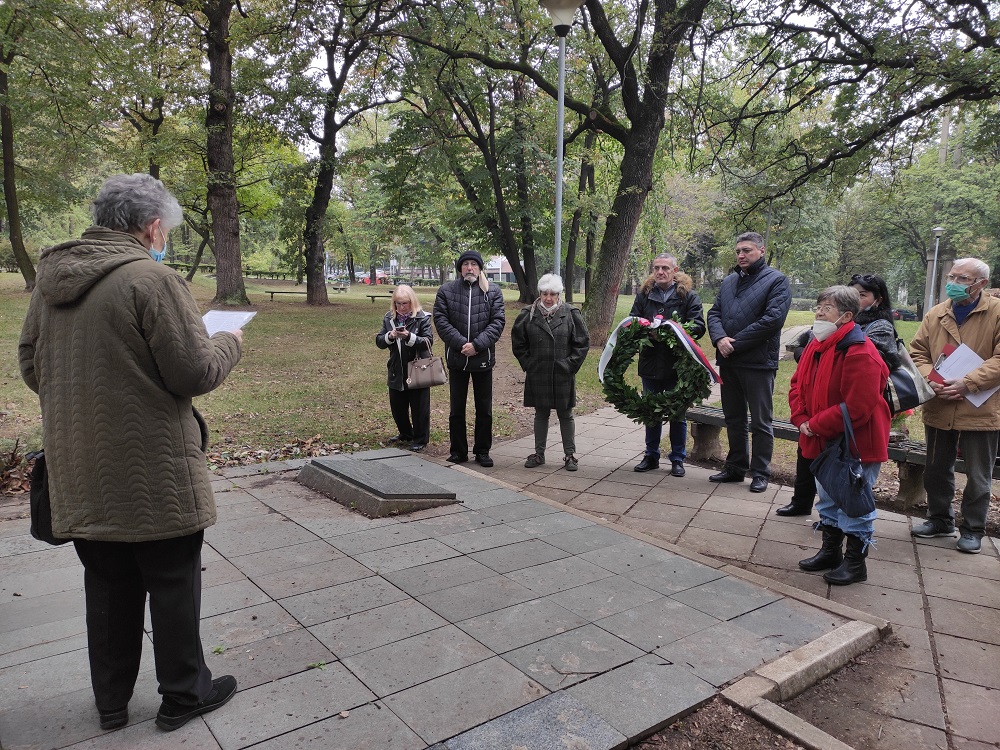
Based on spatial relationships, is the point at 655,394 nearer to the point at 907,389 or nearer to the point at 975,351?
the point at 907,389

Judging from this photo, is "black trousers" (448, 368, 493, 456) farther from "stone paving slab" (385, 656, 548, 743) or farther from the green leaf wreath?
"stone paving slab" (385, 656, 548, 743)

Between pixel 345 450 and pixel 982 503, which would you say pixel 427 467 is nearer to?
pixel 345 450

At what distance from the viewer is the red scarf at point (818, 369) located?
13.7 ft

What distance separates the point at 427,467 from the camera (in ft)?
21.8

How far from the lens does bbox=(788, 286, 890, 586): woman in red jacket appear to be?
13.2 feet

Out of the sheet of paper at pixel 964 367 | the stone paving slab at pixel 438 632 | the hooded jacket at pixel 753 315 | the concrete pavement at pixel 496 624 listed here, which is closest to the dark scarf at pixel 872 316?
the sheet of paper at pixel 964 367

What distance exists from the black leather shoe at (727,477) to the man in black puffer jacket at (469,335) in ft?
7.07

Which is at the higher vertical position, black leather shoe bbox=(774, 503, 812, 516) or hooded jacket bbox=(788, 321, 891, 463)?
hooded jacket bbox=(788, 321, 891, 463)

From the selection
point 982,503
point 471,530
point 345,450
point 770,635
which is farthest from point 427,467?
point 982,503

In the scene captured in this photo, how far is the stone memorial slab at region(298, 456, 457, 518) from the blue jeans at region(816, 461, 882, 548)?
8.71 ft

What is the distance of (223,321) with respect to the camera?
2.86 meters

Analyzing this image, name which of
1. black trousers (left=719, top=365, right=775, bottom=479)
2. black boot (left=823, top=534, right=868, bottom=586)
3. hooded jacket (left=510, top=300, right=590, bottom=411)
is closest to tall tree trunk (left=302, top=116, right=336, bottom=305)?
hooded jacket (left=510, top=300, right=590, bottom=411)

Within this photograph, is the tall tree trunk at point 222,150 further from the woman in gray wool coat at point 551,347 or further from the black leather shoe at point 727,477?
the black leather shoe at point 727,477

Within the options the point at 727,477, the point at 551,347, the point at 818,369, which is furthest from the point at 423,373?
the point at 818,369
